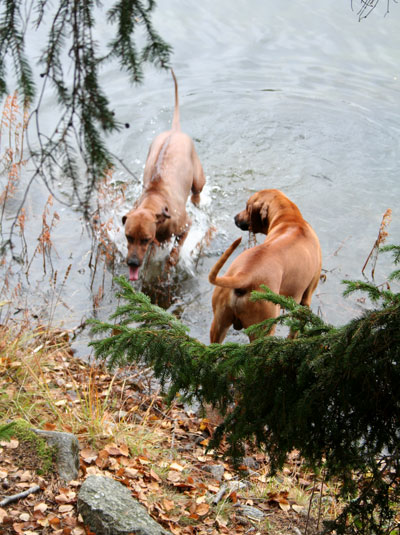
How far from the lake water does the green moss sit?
224 centimetres

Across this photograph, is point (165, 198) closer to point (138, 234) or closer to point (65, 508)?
point (138, 234)

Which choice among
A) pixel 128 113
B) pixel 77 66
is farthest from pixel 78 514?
pixel 128 113

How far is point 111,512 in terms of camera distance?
2.98 metres

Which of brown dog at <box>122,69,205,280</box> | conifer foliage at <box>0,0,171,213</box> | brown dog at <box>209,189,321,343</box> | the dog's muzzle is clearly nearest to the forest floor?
brown dog at <box>209,189,321,343</box>

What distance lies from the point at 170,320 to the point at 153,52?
4.28 ft

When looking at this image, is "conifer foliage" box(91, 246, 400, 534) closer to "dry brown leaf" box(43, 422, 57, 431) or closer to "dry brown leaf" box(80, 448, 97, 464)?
"dry brown leaf" box(80, 448, 97, 464)

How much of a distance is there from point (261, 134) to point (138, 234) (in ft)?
17.8

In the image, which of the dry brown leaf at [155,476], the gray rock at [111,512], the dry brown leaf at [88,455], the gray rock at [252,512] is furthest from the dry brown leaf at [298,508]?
the dry brown leaf at [88,455]

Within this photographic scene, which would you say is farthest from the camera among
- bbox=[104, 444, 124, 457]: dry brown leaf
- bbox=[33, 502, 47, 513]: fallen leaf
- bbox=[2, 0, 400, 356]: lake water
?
bbox=[2, 0, 400, 356]: lake water

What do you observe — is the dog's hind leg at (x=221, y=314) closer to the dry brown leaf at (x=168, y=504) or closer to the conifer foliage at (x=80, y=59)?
the dry brown leaf at (x=168, y=504)

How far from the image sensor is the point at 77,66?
103 inches

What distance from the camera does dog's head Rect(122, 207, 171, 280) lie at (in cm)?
703

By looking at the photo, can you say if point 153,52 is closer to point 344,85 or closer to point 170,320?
point 170,320

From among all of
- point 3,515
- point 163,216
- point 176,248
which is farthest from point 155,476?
point 176,248
